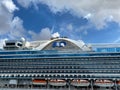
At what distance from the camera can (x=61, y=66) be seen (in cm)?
10119

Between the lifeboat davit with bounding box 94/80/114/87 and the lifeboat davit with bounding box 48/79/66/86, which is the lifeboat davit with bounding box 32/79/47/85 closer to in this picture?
the lifeboat davit with bounding box 48/79/66/86

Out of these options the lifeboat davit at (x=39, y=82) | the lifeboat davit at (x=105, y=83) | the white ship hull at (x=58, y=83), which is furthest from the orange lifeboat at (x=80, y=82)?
the lifeboat davit at (x=39, y=82)

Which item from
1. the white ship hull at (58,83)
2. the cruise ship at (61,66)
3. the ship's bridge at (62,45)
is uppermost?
the ship's bridge at (62,45)

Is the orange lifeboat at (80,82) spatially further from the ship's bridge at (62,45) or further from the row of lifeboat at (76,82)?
the ship's bridge at (62,45)

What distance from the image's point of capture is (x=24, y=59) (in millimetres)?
106812

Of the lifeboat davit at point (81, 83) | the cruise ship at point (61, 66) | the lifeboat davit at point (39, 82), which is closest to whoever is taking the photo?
the cruise ship at point (61, 66)

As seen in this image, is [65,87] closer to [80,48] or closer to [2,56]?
[80,48]

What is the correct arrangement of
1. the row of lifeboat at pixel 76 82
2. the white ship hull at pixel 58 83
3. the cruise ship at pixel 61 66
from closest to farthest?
the row of lifeboat at pixel 76 82
the cruise ship at pixel 61 66
the white ship hull at pixel 58 83

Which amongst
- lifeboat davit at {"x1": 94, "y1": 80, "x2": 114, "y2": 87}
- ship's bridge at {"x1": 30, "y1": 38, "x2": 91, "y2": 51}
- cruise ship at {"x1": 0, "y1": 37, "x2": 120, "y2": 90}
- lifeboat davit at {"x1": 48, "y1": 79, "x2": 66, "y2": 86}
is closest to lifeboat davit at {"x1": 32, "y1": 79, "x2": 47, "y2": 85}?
cruise ship at {"x1": 0, "y1": 37, "x2": 120, "y2": 90}

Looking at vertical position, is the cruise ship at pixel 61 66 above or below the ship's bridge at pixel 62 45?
below

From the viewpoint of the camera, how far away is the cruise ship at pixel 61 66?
3802 inches

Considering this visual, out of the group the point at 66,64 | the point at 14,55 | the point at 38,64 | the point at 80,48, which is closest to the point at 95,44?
the point at 80,48

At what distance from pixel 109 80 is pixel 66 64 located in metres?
15.7

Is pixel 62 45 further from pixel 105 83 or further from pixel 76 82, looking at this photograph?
pixel 105 83
